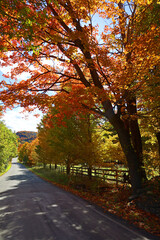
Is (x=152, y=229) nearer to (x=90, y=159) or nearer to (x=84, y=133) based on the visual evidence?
(x=90, y=159)

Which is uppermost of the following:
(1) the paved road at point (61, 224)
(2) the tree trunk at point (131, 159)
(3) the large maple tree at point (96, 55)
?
(3) the large maple tree at point (96, 55)

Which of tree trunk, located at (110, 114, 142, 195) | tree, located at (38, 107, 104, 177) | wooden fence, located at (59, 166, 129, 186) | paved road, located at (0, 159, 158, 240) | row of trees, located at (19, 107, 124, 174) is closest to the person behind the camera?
paved road, located at (0, 159, 158, 240)

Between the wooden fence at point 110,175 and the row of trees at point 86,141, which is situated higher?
the row of trees at point 86,141

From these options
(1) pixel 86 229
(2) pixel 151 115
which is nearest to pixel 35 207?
(1) pixel 86 229

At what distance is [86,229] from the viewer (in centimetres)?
489

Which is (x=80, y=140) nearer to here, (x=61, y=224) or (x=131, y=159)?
(x=131, y=159)

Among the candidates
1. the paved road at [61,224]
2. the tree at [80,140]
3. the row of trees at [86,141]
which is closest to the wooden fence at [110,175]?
the row of trees at [86,141]

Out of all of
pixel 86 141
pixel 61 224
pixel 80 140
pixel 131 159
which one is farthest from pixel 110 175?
pixel 61 224

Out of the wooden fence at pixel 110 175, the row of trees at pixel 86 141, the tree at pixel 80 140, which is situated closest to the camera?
the wooden fence at pixel 110 175

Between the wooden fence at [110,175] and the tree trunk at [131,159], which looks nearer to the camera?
the tree trunk at [131,159]

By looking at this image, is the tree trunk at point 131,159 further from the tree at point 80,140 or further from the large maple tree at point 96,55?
the tree at point 80,140

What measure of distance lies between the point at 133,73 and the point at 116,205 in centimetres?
604

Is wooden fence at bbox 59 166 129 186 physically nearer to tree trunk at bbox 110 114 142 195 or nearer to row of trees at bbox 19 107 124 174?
row of trees at bbox 19 107 124 174

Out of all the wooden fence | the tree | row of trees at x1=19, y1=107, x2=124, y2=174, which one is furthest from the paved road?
the tree
